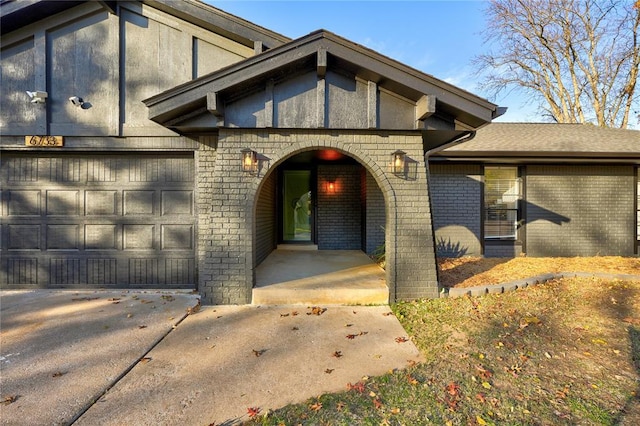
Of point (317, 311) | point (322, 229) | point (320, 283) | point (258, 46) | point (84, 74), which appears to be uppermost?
point (258, 46)

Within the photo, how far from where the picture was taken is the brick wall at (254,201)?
4.43 metres

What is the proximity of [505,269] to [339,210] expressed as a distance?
4493mm

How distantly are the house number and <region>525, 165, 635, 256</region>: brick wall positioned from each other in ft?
35.7

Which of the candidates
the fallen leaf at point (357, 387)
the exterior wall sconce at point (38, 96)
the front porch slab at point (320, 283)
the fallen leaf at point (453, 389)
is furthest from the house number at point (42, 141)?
the fallen leaf at point (453, 389)

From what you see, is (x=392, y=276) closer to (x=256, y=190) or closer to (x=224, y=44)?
(x=256, y=190)

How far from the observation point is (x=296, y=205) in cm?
935

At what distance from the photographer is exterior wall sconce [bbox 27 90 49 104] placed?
16.2ft

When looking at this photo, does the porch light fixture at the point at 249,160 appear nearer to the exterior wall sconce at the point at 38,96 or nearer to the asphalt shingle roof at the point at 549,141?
the exterior wall sconce at the point at 38,96

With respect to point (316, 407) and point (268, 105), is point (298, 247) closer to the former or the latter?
point (268, 105)

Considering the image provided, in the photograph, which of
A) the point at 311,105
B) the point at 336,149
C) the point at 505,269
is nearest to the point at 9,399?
the point at 336,149

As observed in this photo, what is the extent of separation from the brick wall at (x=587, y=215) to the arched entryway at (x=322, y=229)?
4.47 m

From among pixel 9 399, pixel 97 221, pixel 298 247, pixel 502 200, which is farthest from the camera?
pixel 298 247

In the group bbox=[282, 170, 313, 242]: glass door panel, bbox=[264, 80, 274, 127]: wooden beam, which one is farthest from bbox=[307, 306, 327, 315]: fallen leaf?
bbox=[282, 170, 313, 242]: glass door panel

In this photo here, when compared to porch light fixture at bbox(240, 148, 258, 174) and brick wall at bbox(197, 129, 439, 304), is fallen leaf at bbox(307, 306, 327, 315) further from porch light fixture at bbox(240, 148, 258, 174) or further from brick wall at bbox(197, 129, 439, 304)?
porch light fixture at bbox(240, 148, 258, 174)
